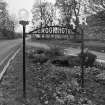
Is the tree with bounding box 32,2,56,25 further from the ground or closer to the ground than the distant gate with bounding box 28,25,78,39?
further from the ground

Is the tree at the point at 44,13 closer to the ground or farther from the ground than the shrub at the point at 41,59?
farther from the ground

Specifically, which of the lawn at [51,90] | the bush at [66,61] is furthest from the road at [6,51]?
the lawn at [51,90]

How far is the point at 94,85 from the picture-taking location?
7.55m

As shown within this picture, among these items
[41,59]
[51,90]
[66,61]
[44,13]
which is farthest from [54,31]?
[44,13]

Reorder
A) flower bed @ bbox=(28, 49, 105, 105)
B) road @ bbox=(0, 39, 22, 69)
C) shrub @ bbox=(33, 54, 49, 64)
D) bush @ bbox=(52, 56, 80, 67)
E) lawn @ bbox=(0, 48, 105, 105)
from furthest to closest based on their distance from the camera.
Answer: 1. road @ bbox=(0, 39, 22, 69)
2. shrub @ bbox=(33, 54, 49, 64)
3. bush @ bbox=(52, 56, 80, 67)
4. flower bed @ bbox=(28, 49, 105, 105)
5. lawn @ bbox=(0, 48, 105, 105)

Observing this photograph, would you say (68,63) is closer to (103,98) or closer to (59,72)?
(59,72)

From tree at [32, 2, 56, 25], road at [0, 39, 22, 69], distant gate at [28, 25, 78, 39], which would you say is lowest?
road at [0, 39, 22, 69]

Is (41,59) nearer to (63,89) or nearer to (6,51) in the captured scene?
(63,89)

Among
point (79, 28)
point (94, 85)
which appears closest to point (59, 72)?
point (94, 85)

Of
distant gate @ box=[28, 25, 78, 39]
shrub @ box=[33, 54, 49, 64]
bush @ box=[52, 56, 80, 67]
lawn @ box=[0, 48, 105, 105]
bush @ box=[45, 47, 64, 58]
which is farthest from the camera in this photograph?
bush @ box=[45, 47, 64, 58]

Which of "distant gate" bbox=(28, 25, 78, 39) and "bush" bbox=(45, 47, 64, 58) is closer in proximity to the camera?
"distant gate" bbox=(28, 25, 78, 39)

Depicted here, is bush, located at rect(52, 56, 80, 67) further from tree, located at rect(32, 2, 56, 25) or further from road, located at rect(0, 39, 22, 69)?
tree, located at rect(32, 2, 56, 25)

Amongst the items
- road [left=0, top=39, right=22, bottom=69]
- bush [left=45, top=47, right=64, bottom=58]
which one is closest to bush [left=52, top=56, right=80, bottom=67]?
bush [left=45, top=47, right=64, bottom=58]

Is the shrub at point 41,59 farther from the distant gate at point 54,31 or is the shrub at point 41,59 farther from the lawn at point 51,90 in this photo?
the distant gate at point 54,31
